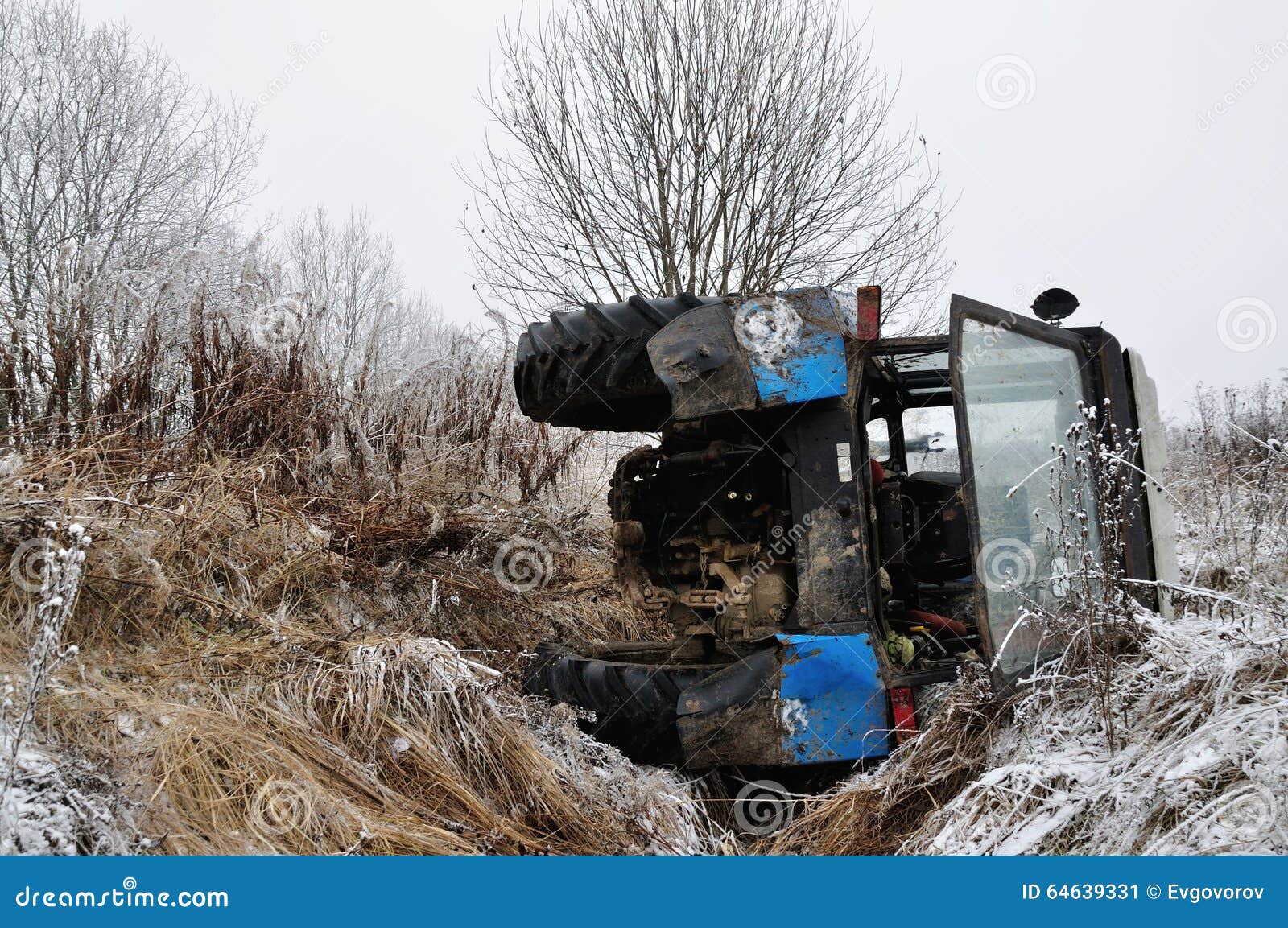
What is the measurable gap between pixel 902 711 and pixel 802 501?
81cm

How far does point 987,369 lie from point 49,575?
2863mm

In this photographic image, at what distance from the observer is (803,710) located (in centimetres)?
328

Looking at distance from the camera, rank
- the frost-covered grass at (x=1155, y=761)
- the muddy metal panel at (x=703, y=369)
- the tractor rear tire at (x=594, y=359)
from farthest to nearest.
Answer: the tractor rear tire at (x=594, y=359) → the muddy metal panel at (x=703, y=369) → the frost-covered grass at (x=1155, y=761)

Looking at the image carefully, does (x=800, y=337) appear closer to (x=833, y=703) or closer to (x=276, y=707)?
(x=833, y=703)

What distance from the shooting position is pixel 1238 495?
377 cm

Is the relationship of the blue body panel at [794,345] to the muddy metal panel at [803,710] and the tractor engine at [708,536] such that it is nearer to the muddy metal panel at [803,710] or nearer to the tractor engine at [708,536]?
the tractor engine at [708,536]

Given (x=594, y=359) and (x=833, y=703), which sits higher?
(x=594, y=359)

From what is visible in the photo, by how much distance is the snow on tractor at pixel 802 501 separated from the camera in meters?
3.24

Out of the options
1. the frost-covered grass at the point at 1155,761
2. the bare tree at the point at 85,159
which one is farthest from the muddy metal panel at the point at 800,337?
the bare tree at the point at 85,159

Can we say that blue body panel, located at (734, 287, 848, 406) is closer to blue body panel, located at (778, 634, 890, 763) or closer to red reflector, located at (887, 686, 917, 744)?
blue body panel, located at (778, 634, 890, 763)

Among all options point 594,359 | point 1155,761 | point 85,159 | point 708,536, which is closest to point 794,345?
point 594,359

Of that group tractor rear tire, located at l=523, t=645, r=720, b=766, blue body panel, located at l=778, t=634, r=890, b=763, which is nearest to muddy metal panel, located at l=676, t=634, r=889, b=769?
blue body panel, located at l=778, t=634, r=890, b=763

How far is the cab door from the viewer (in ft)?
10.2

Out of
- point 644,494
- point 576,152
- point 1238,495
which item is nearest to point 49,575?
point 644,494
